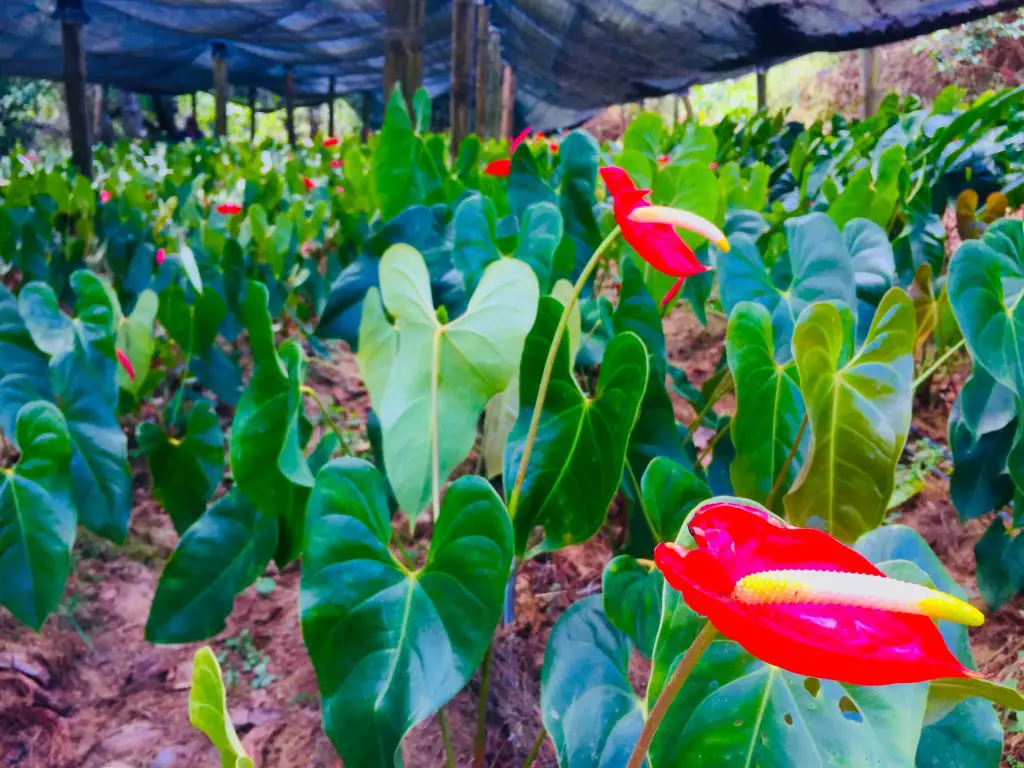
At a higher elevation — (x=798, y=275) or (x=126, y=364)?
(x=798, y=275)

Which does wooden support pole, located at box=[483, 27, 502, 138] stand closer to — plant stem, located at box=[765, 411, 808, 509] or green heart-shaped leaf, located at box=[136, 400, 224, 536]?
green heart-shaped leaf, located at box=[136, 400, 224, 536]

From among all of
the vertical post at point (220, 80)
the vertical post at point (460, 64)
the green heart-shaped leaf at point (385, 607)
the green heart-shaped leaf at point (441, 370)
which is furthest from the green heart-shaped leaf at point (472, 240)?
the vertical post at point (220, 80)

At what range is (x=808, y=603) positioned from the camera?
29cm

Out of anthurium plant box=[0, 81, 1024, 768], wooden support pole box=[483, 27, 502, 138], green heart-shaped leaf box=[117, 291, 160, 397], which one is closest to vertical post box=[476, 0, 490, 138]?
wooden support pole box=[483, 27, 502, 138]

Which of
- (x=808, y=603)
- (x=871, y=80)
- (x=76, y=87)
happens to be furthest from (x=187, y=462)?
(x=871, y=80)

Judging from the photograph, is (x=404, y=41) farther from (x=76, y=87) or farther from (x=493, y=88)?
(x=493, y=88)

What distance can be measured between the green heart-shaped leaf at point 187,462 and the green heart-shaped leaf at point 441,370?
18.9 inches

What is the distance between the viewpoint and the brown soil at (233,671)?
3.31 ft

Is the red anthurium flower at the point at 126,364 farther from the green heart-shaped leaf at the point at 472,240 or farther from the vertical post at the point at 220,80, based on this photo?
the vertical post at the point at 220,80

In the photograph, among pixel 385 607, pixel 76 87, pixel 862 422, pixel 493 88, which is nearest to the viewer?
pixel 385 607

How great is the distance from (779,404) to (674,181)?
0.59m

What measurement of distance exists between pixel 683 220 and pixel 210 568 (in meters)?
0.58

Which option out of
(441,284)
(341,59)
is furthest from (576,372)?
(341,59)

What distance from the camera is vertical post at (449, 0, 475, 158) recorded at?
2.80 meters
